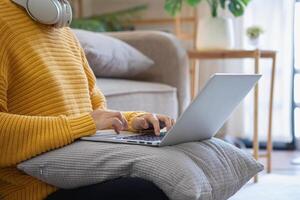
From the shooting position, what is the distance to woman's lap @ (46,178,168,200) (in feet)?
2.48

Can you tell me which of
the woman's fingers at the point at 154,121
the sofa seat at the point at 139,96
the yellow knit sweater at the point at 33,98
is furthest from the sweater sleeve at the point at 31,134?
the sofa seat at the point at 139,96

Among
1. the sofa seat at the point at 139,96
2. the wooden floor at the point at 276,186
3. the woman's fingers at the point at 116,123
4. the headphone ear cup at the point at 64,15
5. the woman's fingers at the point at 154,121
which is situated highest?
the headphone ear cup at the point at 64,15

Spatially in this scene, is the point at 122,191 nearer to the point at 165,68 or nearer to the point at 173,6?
the point at 165,68

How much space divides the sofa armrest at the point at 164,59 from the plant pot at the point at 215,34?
0.72ft

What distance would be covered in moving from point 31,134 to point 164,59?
1.42m

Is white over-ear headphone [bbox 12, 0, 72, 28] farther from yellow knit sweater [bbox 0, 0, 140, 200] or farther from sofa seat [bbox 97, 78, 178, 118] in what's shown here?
sofa seat [bbox 97, 78, 178, 118]

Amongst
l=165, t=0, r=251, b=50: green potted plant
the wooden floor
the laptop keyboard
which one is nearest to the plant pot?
l=165, t=0, r=251, b=50: green potted plant

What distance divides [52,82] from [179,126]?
0.77 feet

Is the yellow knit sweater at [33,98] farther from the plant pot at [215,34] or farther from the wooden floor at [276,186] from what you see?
the plant pot at [215,34]

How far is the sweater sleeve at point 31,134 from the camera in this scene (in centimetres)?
84

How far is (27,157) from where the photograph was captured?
843mm

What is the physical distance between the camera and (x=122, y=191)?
0.77 meters

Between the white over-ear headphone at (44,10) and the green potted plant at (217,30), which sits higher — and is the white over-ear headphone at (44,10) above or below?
above

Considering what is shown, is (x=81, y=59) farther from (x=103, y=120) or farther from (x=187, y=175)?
(x=187, y=175)
